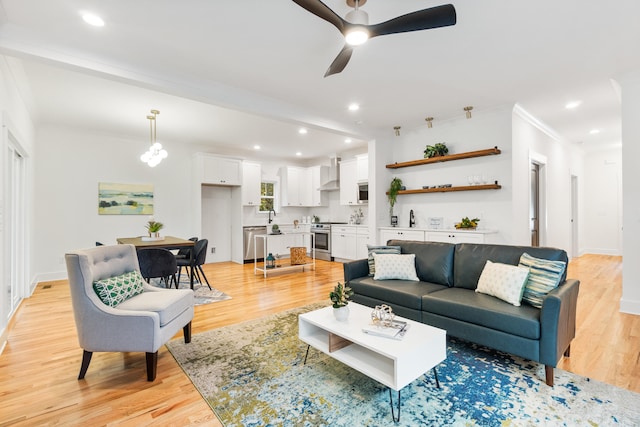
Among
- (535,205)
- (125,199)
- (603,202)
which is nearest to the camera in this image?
(535,205)

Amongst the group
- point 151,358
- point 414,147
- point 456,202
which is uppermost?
point 414,147

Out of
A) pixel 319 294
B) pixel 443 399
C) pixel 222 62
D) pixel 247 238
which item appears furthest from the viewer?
pixel 247 238

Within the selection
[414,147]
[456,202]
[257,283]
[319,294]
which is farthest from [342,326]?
[414,147]

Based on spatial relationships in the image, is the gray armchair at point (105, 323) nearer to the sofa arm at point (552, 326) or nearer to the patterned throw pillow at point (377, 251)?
the patterned throw pillow at point (377, 251)

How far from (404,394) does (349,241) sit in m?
5.10

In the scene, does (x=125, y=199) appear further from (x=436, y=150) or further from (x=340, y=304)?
(x=436, y=150)

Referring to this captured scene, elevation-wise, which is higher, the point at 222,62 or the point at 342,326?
the point at 222,62

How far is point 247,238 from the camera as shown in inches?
285

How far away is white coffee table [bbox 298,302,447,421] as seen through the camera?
5.86 ft

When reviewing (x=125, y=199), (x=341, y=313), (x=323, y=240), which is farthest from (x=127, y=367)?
(x=323, y=240)

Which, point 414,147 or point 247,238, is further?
point 247,238

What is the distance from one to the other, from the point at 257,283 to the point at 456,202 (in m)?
3.59

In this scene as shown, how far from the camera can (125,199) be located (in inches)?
237

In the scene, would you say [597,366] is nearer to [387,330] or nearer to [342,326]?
[387,330]
